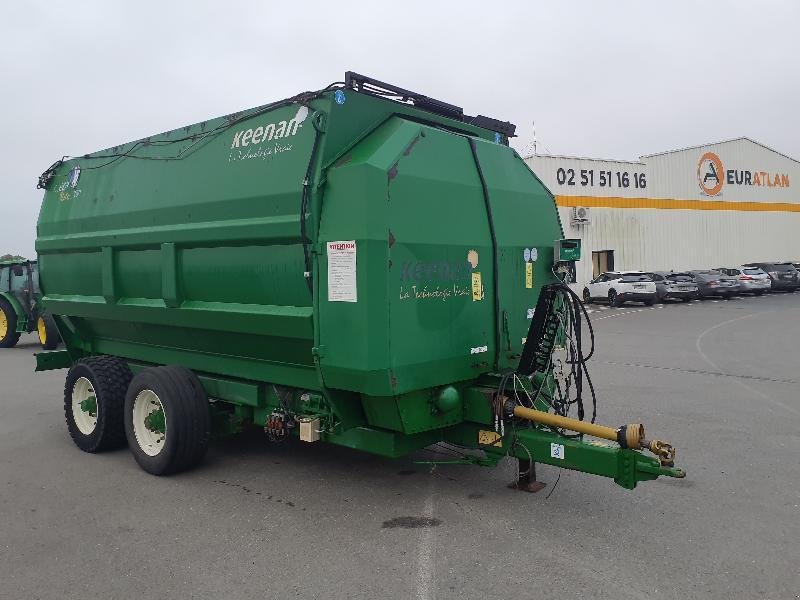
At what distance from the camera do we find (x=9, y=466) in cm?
602

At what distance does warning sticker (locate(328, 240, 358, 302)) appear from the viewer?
416cm

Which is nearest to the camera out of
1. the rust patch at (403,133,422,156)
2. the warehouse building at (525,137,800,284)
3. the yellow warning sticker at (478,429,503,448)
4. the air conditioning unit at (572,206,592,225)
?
the rust patch at (403,133,422,156)

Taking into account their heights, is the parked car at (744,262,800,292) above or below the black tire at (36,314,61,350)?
above

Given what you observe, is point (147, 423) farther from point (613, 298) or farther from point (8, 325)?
point (613, 298)

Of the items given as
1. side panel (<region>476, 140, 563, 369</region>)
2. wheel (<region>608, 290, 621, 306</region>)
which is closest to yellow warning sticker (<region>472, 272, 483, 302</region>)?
side panel (<region>476, 140, 563, 369</region>)

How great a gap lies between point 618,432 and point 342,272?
199 cm

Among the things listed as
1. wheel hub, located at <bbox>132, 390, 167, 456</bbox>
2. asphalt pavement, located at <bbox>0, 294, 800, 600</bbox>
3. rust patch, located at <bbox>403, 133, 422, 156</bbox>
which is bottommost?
asphalt pavement, located at <bbox>0, 294, 800, 600</bbox>

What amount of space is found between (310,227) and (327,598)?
230 cm

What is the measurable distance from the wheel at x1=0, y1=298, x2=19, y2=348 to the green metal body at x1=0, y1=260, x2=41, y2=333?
0.11m

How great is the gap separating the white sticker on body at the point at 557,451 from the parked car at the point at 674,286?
79.5 feet

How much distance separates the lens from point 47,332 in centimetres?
1527

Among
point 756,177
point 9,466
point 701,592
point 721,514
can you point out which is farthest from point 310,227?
point 756,177

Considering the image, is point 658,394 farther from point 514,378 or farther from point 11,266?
point 11,266

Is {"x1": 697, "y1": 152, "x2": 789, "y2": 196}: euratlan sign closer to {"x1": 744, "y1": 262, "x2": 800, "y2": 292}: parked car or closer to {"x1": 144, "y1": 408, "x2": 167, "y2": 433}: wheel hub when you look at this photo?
{"x1": 744, "y1": 262, "x2": 800, "y2": 292}: parked car
